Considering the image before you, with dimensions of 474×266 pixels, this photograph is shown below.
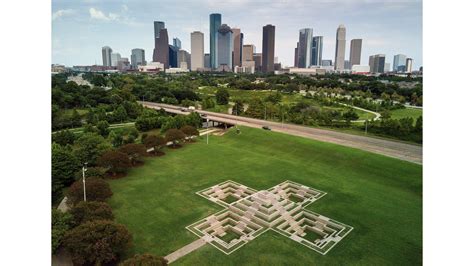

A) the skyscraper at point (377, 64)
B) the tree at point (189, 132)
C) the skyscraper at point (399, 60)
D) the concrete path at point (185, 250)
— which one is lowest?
the concrete path at point (185, 250)

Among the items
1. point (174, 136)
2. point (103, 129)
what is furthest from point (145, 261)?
point (103, 129)

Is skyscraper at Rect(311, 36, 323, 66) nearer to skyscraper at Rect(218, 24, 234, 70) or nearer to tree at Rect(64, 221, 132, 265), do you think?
skyscraper at Rect(218, 24, 234, 70)

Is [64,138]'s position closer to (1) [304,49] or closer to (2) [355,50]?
(2) [355,50]

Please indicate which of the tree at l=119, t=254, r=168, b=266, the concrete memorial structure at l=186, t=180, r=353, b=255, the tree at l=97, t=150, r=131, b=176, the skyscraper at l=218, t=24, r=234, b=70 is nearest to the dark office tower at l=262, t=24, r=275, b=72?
the skyscraper at l=218, t=24, r=234, b=70

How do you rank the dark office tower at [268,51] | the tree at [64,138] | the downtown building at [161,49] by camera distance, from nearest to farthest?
1. the tree at [64,138]
2. the downtown building at [161,49]
3. the dark office tower at [268,51]

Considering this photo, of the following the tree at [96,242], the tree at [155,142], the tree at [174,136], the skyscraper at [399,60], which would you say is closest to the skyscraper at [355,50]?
the skyscraper at [399,60]

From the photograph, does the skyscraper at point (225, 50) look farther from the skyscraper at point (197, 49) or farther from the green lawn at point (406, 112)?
the green lawn at point (406, 112)
